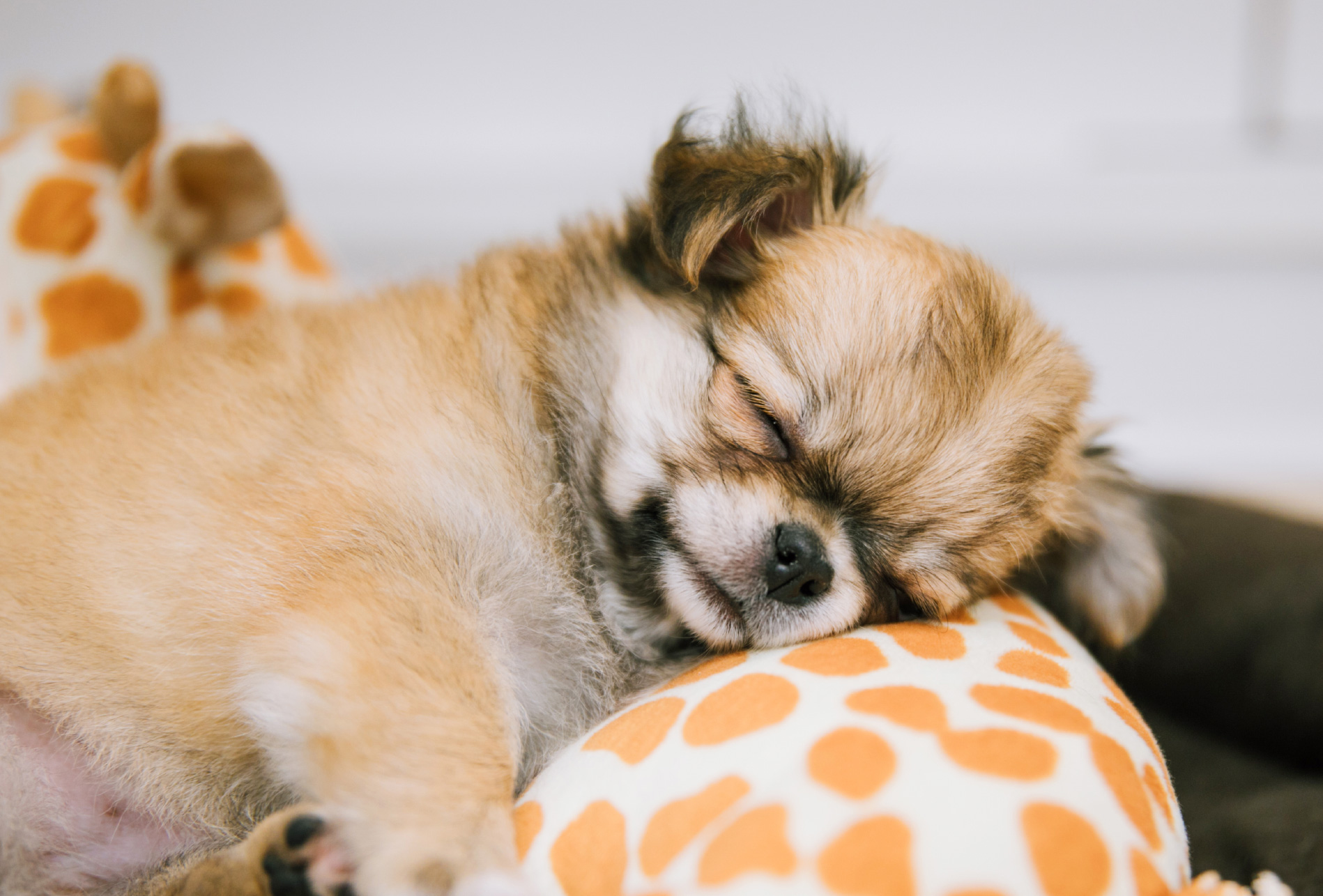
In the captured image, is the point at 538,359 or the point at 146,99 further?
the point at 146,99

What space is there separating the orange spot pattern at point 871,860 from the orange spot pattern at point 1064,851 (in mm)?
133

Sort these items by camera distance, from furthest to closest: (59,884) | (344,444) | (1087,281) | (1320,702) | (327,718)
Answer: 1. (1087,281)
2. (1320,702)
3. (344,444)
4. (59,884)
5. (327,718)

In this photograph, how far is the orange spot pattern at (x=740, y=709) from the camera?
1176 millimetres

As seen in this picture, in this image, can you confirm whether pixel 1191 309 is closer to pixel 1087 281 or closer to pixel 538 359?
pixel 1087 281

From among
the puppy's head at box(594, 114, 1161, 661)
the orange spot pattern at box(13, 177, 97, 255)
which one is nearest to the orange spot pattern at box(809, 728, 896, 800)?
the puppy's head at box(594, 114, 1161, 661)

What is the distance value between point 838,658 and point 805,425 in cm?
39

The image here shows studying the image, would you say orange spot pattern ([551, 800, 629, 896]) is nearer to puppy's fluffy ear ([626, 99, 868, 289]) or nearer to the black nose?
the black nose

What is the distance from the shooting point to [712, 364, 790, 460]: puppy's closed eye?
1.50 metres

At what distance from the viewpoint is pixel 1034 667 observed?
133 cm

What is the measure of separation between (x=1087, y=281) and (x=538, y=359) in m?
3.44

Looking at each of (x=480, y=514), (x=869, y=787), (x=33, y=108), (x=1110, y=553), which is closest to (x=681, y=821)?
(x=869, y=787)

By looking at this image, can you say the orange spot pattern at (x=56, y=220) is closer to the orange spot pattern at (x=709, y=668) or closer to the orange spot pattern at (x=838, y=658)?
the orange spot pattern at (x=709, y=668)

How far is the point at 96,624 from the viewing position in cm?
131

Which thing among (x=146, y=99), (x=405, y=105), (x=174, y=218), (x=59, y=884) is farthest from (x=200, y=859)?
(x=405, y=105)
